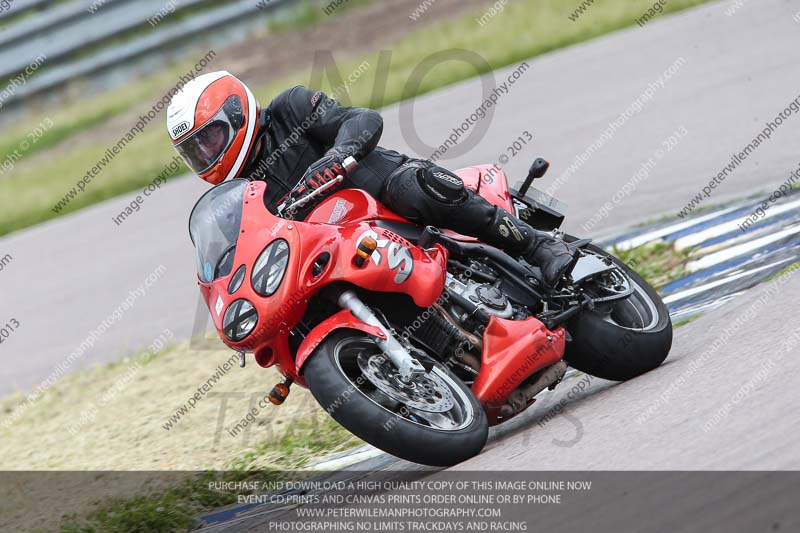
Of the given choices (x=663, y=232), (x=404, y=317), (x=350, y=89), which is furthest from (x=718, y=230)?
(x=350, y=89)

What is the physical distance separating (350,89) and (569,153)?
4830 mm

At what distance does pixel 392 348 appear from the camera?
4.34 m

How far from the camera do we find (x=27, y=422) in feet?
24.7

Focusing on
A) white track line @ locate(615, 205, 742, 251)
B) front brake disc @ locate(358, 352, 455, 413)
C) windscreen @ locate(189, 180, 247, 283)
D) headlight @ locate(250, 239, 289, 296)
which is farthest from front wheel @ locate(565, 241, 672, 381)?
white track line @ locate(615, 205, 742, 251)

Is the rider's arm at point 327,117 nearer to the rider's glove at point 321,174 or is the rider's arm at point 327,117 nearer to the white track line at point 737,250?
the rider's glove at point 321,174

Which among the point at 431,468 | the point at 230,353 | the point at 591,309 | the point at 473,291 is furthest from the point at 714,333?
the point at 230,353

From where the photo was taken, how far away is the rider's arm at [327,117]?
5.05 meters

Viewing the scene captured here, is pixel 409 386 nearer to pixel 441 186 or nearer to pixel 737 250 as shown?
Answer: pixel 441 186

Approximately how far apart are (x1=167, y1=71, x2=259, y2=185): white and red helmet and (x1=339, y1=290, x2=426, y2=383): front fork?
3.49ft

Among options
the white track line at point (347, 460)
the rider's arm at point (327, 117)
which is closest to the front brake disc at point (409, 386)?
the white track line at point (347, 460)

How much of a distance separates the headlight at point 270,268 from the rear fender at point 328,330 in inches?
9.0

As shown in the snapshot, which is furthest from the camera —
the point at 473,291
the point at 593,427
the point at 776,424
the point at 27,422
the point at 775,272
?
the point at 27,422

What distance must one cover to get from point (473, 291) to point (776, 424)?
168cm

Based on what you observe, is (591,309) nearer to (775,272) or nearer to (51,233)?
(775,272)
